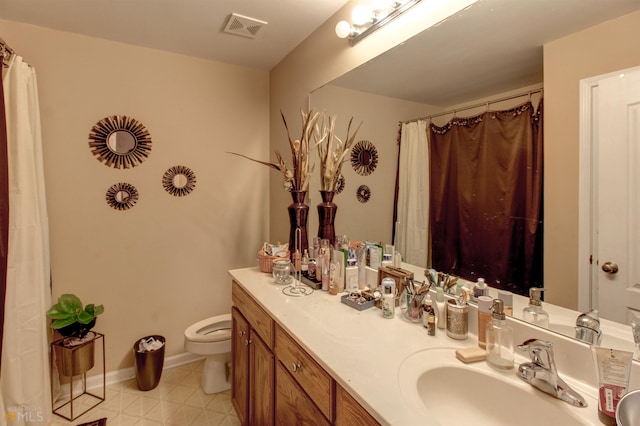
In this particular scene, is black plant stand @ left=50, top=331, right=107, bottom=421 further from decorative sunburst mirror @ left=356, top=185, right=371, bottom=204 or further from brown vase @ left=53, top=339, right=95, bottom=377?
decorative sunburst mirror @ left=356, top=185, right=371, bottom=204

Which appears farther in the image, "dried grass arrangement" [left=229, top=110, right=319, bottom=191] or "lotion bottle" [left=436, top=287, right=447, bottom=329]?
"dried grass arrangement" [left=229, top=110, right=319, bottom=191]

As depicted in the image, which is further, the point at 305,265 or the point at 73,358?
the point at 73,358

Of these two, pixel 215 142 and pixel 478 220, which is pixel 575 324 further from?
pixel 215 142

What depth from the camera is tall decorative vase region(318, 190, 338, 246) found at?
1.82 meters

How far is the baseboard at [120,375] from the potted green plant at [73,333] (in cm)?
29

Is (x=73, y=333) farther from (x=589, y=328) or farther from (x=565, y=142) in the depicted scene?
(x=565, y=142)

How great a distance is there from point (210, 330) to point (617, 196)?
93.6 inches

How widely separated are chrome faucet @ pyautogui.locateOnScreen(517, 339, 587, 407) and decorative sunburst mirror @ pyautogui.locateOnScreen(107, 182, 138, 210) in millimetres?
2451

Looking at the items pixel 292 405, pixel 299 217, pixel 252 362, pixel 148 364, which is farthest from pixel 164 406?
pixel 299 217

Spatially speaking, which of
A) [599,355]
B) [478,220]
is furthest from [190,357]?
[599,355]

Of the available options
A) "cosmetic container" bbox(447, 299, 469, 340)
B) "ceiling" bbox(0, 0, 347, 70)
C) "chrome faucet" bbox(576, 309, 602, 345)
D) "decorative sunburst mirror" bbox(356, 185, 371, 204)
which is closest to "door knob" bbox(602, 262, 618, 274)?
"chrome faucet" bbox(576, 309, 602, 345)

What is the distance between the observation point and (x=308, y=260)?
1.80 meters

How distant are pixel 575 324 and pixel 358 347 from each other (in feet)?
2.01

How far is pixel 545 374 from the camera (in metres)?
0.78
